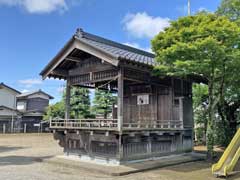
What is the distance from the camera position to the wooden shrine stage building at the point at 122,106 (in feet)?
38.0

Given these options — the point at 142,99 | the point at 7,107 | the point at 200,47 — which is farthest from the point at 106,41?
the point at 7,107

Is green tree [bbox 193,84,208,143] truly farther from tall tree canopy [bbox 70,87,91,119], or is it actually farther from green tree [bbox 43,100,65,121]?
green tree [bbox 43,100,65,121]

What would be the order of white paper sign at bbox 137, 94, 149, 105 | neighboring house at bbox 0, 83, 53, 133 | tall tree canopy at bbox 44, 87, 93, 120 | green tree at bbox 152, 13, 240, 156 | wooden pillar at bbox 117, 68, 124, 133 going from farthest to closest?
neighboring house at bbox 0, 83, 53, 133
tall tree canopy at bbox 44, 87, 93, 120
white paper sign at bbox 137, 94, 149, 105
wooden pillar at bbox 117, 68, 124, 133
green tree at bbox 152, 13, 240, 156

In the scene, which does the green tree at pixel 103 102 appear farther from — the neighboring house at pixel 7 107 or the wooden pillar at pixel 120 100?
the neighboring house at pixel 7 107

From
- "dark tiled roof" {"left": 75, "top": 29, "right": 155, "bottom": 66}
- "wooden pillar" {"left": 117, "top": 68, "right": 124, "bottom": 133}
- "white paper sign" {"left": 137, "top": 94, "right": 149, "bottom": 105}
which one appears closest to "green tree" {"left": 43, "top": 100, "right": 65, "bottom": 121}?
"white paper sign" {"left": 137, "top": 94, "right": 149, "bottom": 105}

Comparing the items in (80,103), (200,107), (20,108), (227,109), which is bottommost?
(227,109)

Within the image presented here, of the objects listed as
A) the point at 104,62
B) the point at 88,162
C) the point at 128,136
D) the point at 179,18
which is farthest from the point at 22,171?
the point at 179,18

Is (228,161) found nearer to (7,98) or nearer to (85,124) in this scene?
(85,124)

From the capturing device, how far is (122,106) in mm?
11445

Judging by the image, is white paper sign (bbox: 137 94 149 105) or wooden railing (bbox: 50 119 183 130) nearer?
wooden railing (bbox: 50 119 183 130)

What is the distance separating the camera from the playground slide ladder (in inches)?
376

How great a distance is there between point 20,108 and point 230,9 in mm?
40144

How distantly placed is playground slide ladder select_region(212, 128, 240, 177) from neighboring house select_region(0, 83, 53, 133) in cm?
3427

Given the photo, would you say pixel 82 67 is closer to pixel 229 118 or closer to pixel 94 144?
pixel 94 144
